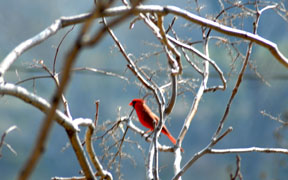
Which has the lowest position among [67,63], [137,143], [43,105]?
[67,63]

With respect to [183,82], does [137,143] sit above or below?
below

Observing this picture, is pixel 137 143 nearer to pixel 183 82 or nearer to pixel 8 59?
pixel 183 82

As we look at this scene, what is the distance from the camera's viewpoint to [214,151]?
1.58 meters

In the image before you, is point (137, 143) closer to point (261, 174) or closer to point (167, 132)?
point (167, 132)

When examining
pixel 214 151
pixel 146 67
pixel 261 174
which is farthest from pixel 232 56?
pixel 261 174

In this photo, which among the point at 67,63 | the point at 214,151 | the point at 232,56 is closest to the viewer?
the point at 67,63

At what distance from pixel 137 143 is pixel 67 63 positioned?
170 cm

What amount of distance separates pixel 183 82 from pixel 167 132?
0.54 metres

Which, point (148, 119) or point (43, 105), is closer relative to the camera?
point (43, 105)

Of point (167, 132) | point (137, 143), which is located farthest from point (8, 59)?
point (167, 132)

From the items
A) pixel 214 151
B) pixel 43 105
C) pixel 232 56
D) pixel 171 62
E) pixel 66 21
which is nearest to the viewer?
pixel 43 105

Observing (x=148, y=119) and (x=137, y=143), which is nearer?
(x=137, y=143)

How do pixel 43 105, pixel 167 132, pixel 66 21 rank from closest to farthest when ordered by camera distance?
pixel 43 105 < pixel 66 21 < pixel 167 132

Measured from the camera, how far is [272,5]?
188 cm
